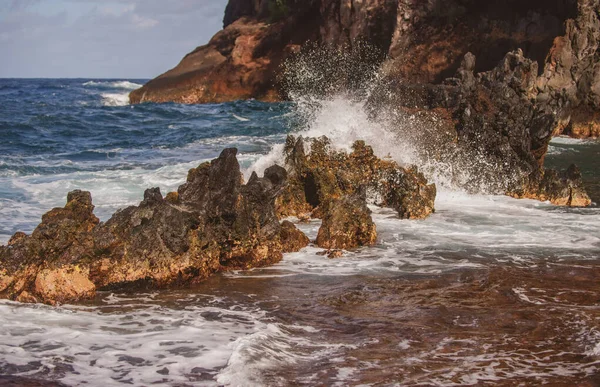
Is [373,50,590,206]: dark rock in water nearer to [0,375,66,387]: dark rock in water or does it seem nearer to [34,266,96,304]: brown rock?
[34,266,96,304]: brown rock

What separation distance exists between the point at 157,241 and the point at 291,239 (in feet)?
5.90

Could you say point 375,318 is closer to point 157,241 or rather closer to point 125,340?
point 125,340

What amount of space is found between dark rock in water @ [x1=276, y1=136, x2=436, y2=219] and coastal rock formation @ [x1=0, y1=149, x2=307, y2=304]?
1.85m

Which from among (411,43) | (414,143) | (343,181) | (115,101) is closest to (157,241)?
(343,181)

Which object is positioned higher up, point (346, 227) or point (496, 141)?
point (496, 141)

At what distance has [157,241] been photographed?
21.4 feet

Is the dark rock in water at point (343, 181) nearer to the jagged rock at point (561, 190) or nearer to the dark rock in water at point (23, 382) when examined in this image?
the jagged rock at point (561, 190)

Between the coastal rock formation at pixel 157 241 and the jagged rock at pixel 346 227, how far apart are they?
37cm

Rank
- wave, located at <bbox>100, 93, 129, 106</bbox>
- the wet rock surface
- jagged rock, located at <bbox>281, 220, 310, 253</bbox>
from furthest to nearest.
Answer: wave, located at <bbox>100, 93, 129, 106</bbox>, the wet rock surface, jagged rock, located at <bbox>281, 220, 310, 253</bbox>

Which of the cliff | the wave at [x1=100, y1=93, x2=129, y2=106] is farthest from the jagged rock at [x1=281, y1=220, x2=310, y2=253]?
the wave at [x1=100, y1=93, x2=129, y2=106]

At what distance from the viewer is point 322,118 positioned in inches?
509

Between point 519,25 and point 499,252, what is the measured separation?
21.9m

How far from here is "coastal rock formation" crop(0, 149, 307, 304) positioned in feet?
19.8

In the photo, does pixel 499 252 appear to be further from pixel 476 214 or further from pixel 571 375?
pixel 571 375
